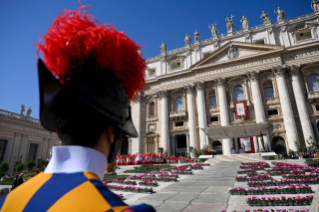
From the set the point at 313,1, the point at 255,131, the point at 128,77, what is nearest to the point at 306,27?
the point at 313,1

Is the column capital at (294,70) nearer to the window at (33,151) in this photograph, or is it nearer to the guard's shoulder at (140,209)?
the guard's shoulder at (140,209)

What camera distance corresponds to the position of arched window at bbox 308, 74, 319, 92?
24.8 metres

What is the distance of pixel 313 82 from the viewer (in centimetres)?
2502

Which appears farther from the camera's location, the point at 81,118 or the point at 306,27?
the point at 306,27

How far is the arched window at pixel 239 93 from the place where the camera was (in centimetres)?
2786

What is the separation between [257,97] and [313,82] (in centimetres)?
714

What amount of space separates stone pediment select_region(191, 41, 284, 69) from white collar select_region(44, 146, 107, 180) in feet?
98.3

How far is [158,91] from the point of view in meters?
33.5

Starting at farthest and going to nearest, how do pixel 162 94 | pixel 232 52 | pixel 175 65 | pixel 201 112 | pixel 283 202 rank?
1. pixel 175 65
2. pixel 162 94
3. pixel 201 112
4. pixel 232 52
5. pixel 283 202

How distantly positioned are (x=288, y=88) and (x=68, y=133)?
30.4 m

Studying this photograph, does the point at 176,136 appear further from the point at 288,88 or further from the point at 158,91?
the point at 288,88

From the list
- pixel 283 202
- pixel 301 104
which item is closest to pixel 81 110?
pixel 283 202

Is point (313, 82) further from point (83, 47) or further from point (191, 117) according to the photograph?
point (83, 47)

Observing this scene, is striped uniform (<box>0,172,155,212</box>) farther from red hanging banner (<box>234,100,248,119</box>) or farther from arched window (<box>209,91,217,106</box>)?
arched window (<box>209,91,217,106</box>)
